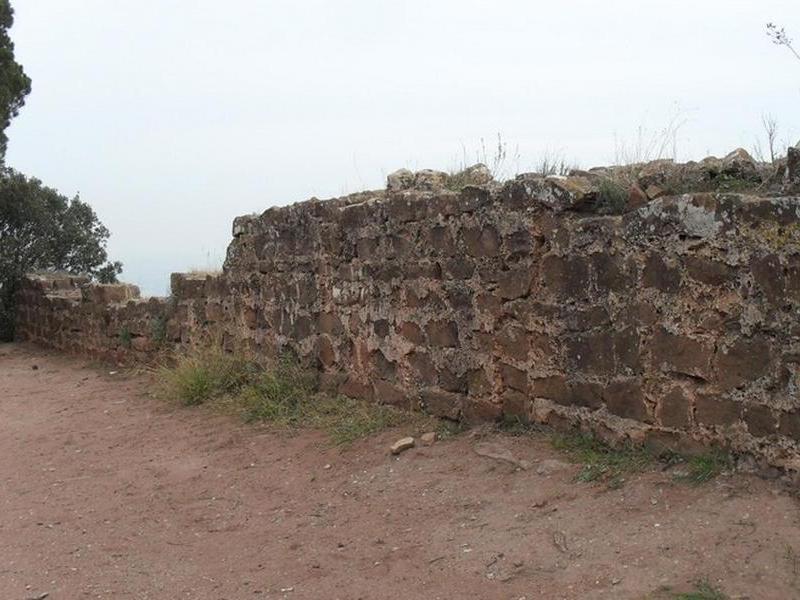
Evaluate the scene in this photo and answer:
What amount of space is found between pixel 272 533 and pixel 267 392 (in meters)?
2.41

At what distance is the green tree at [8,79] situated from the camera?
1503 cm

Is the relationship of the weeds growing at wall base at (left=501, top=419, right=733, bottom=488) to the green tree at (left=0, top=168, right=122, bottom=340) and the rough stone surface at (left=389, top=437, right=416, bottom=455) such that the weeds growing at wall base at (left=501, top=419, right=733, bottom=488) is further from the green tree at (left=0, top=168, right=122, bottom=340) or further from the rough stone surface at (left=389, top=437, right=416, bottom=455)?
the green tree at (left=0, top=168, right=122, bottom=340)

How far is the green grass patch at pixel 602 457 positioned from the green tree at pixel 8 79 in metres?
13.5

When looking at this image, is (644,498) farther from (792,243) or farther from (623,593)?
(792,243)

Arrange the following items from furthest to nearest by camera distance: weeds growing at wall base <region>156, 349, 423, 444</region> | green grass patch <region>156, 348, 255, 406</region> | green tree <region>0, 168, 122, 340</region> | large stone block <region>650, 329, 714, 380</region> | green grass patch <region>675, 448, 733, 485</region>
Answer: green tree <region>0, 168, 122, 340</region> < green grass patch <region>156, 348, 255, 406</region> < weeds growing at wall base <region>156, 349, 423, 444</region> < large stone block <region>650, 329, 714, 380</region> < green grass patch <region>675, 448, 733, 485</region>

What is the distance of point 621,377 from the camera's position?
14.0ft

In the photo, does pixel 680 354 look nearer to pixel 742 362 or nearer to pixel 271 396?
pixel 742 362

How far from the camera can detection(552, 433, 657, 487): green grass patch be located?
4.05 metres

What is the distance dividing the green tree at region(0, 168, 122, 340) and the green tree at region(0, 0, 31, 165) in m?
0.89

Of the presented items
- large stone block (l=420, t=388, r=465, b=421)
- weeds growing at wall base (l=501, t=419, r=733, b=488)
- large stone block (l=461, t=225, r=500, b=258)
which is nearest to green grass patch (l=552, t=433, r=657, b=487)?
weeds growing at wall base (l=501, t=419, r=733, b=488)

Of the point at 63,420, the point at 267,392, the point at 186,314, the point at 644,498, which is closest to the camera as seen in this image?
the point at 644,498

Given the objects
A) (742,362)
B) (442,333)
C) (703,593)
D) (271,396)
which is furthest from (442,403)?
(703,593)

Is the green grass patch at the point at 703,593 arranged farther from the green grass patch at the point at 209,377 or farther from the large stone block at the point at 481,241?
the green grass patch at the point at 209,377

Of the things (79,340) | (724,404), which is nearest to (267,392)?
(724,404)
